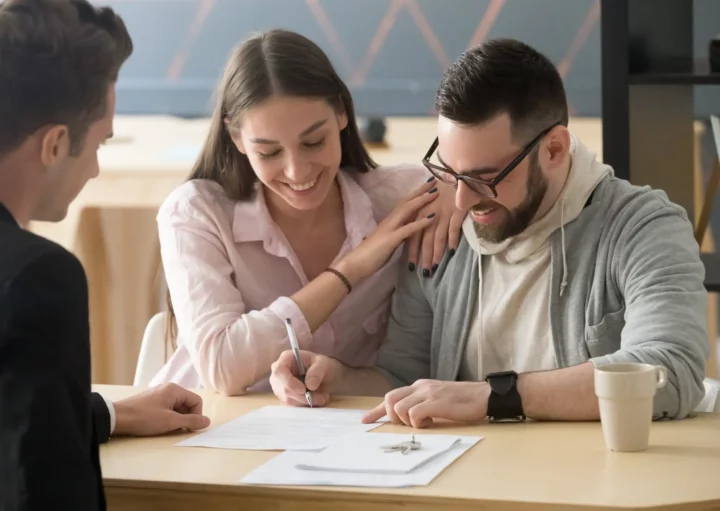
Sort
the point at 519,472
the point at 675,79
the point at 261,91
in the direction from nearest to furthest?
the point at 519,472 < the point at 261,91 < the point at 675,79

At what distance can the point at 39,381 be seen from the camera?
43.5 inches

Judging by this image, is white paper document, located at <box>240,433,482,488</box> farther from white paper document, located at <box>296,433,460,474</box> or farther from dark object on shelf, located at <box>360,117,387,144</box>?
dark object on shelf, located at <box>360,117,387,144</box>

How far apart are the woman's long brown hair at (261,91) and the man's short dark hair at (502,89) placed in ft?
0.89

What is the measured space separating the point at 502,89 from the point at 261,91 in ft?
1.43

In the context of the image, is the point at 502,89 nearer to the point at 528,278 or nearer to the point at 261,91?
the point at 528,278

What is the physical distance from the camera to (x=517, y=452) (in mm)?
1517

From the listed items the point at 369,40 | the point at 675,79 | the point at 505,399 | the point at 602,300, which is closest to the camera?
the point at 505,399

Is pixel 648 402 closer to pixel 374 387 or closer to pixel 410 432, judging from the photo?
pixel 410 432

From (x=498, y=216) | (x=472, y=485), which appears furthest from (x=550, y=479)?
(x=498, y=216)

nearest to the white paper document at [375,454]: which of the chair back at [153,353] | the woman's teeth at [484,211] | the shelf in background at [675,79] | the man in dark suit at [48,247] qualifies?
the man in dark suit at [48,247]

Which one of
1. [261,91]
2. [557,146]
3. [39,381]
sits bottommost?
[39,381]

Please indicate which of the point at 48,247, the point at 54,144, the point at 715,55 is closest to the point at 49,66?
the point at 54,144

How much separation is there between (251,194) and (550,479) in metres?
0.99

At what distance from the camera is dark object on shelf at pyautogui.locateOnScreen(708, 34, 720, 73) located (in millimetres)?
2434
